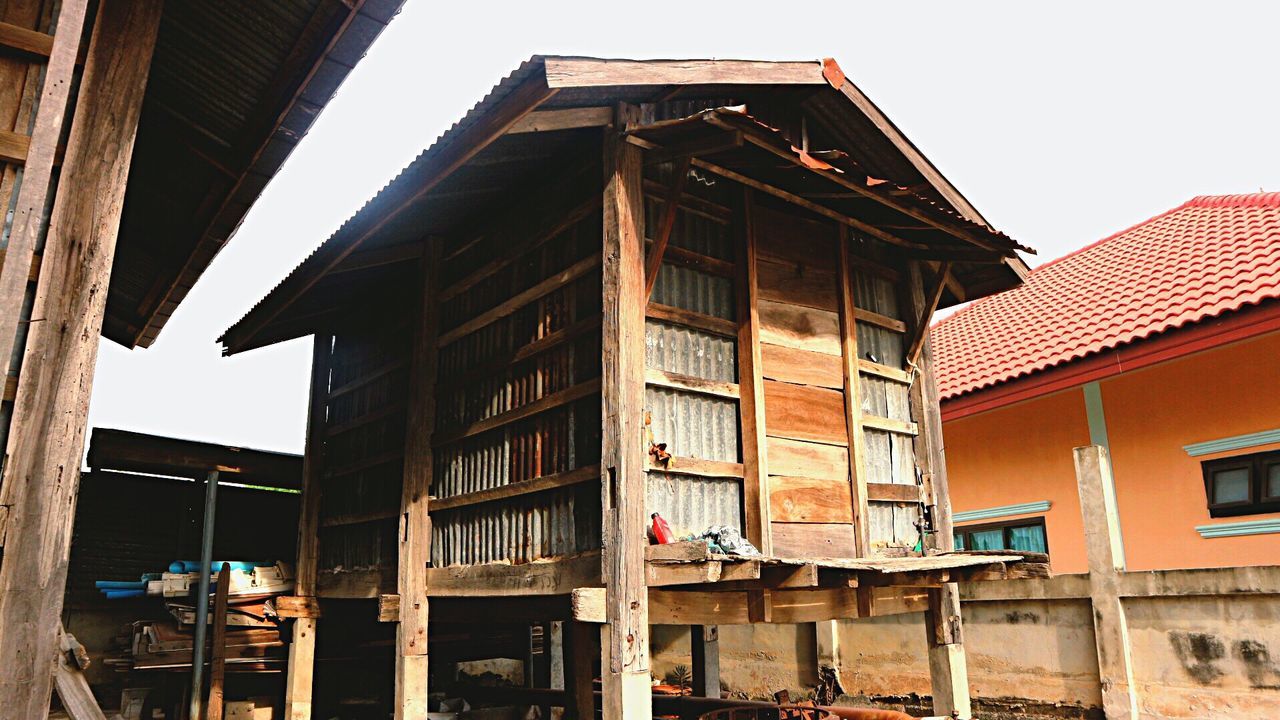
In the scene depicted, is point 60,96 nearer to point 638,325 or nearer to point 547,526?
point 638,325

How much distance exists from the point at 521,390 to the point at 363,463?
2.95 meters

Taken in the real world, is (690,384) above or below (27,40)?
below

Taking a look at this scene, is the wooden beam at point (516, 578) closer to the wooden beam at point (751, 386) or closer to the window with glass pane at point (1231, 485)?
the wooden beam at point (751, 386)

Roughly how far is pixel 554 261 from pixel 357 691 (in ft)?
20.8

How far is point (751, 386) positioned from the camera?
6.59 metres

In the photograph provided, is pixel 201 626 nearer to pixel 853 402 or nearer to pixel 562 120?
pixel 562 120

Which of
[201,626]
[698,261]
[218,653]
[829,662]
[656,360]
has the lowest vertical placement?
[829,662]

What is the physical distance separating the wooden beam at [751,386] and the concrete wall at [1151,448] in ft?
18.3

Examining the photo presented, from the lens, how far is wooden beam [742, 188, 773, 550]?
638 centimetres

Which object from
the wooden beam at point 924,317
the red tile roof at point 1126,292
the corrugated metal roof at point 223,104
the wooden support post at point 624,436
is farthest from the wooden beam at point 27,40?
the red tile roof at point 1126,292

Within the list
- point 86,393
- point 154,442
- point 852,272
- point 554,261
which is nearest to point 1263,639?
point 852,272

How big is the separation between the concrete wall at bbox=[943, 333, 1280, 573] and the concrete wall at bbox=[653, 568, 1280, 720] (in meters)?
1.09

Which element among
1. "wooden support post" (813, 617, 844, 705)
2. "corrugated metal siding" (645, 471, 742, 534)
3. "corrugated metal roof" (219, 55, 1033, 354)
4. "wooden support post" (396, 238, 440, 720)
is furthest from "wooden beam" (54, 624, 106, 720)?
"wooden support post" (813, 617, 844, 705)

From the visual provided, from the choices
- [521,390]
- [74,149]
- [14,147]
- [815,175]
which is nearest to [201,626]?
[521,390]
